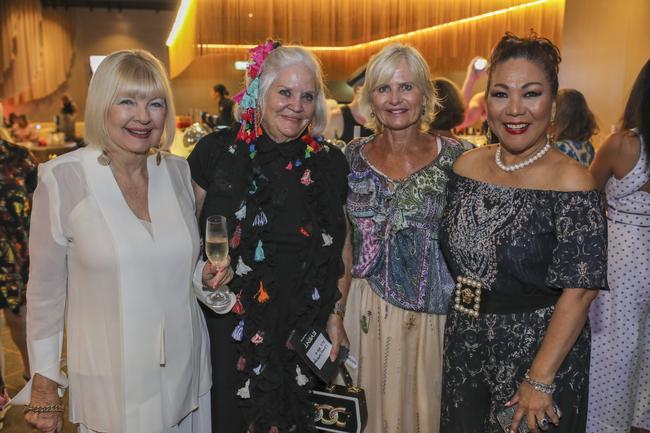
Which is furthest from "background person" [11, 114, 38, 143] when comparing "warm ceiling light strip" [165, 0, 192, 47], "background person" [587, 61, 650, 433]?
"background person" [587, 61, 650, 433]

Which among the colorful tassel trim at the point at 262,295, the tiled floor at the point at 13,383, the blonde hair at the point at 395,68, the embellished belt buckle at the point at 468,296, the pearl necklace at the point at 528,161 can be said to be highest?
the blonde hair at the point at 395,68

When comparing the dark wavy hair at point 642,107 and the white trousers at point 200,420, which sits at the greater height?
the dark wavy hair at point 642,107

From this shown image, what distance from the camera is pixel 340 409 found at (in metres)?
2.16

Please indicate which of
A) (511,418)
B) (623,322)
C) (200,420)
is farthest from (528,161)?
(200,420)

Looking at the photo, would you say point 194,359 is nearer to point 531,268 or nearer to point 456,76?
point 531,268

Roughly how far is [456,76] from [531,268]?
26.8ft

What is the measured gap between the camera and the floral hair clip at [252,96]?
209 centimetres

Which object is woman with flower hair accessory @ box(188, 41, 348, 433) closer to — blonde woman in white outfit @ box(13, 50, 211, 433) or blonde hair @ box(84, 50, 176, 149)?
blonde woman in white outfit @ box(13, 50, 211, 433)

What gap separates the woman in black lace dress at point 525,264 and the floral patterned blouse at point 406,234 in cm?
40

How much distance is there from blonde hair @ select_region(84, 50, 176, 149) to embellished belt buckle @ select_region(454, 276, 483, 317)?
1147 mm

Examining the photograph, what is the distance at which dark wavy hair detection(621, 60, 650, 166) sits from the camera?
7.72ft

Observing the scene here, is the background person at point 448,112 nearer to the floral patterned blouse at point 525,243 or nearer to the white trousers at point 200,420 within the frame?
the floral patterned blouse at point 525,243

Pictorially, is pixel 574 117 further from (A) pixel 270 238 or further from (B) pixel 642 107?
(A) pixel 270 238

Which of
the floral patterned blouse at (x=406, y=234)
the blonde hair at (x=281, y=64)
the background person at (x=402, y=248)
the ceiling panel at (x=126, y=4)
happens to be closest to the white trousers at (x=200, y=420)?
the background person at (x=402, y=248)
